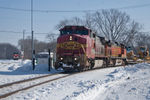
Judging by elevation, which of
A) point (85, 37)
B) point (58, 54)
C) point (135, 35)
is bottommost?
point (58, 54)

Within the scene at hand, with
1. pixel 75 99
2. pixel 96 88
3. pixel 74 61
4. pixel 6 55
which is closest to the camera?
pixel 75 99

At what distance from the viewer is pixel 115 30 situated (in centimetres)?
5669

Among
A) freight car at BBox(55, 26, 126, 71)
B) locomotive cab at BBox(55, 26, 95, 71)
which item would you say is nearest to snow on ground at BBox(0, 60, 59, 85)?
locomotive cab at BBox(55, 26, 95, 71)

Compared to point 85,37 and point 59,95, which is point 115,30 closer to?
point 85,37

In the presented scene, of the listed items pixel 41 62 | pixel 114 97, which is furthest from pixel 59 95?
pixel 41 62

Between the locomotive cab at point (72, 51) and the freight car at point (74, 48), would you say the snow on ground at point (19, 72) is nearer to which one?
the locomotive cab at point (72, 51)

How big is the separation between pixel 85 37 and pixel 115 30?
40497 millimetres

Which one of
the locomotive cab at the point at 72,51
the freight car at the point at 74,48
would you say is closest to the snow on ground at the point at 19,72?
the locomotive cab at the point at 72,51

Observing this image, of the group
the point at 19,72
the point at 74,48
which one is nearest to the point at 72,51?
the point at 74,48

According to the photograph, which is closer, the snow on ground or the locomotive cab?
the snow on ground

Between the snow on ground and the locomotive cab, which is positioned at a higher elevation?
the locomotive cab

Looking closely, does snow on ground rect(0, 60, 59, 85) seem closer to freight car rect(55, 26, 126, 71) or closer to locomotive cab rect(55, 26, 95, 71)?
locomotive cab rect(55, 26, 95, 71)

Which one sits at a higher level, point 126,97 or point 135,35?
point 135,35

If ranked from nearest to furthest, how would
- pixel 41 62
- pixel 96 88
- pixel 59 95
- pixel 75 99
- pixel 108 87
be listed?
pixel 75 99
pixel 59 95
pixel 96 88
pixel 108 87
pixel 41 62
